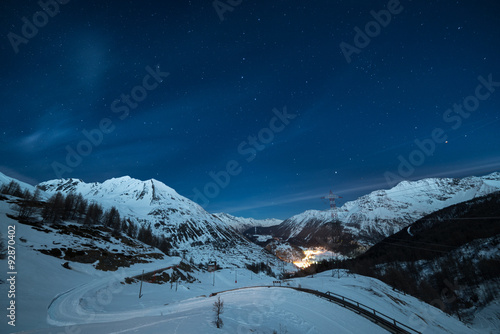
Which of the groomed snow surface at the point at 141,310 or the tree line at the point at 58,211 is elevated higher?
the tree line at the point at 58,211

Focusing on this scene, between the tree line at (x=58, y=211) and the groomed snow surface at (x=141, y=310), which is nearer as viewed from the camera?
the groomed snow surface at (x=141, y=310)

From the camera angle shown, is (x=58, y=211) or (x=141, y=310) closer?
(x=141, y=310)

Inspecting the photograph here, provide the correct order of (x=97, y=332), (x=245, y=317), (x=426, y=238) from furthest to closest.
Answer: (x=426, y=238) → (x=245, y=317) → (x=97, y=332)

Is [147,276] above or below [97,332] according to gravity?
below

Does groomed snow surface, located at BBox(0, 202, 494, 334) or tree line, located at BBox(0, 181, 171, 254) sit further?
tree line, located at BBox(0, 181, 171, 254)

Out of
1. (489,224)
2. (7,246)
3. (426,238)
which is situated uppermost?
(489,224)

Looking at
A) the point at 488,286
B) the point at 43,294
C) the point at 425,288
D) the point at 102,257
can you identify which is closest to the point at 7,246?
the point at 43,294

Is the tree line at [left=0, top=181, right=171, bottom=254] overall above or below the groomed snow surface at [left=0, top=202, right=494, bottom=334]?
above

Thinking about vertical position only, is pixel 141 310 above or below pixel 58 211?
below

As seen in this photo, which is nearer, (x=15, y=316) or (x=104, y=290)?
(x=15, y=316)

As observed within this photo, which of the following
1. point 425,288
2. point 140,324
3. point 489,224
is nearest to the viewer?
point 140,324

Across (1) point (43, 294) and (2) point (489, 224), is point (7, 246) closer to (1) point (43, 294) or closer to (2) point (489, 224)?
(1) point (43, 294)
